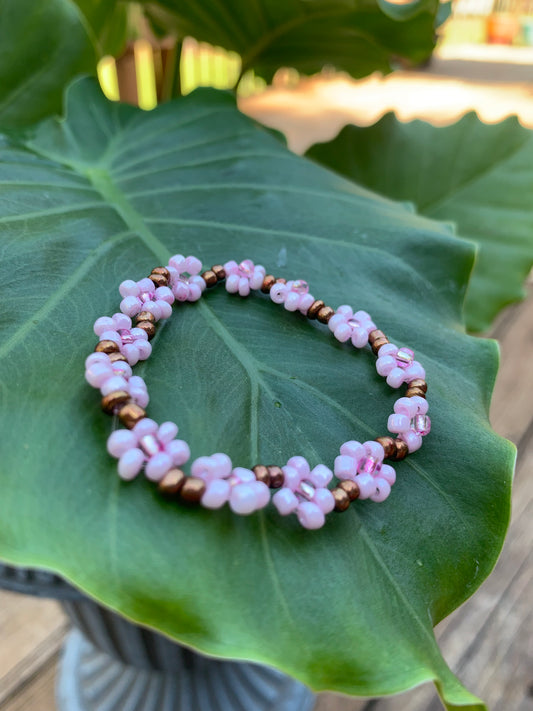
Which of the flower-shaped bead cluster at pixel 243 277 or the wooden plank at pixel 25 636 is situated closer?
the flower-shaped bead cluster at pixel 243 277

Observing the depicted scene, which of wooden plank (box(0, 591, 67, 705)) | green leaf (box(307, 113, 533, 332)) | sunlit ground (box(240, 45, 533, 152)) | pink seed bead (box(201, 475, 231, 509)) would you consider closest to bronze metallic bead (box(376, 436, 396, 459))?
pink seed bead (box(201, 475, 231, 509))

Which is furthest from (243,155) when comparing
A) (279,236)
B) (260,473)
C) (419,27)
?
(260,473)

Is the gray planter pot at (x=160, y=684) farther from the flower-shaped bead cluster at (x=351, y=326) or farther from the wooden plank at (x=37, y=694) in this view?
the flower-shaped bead cluster at (x=351, y=326)

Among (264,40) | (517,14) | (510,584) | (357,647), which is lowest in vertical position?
(517,14)

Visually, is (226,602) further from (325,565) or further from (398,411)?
(398,411)

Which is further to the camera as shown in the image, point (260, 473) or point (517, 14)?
point (517, 14)

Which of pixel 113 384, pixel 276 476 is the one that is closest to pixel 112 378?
pixel 113 384

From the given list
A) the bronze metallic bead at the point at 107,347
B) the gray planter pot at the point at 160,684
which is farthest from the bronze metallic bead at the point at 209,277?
the gray planter pot at the point at 160,684
